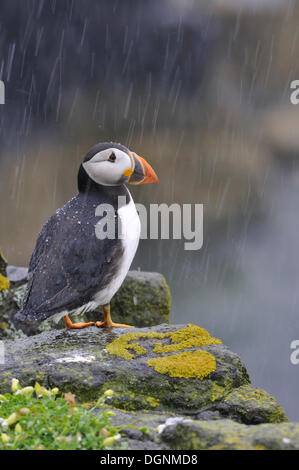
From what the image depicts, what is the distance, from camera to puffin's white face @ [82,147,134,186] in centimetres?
470

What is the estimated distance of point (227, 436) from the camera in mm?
2658

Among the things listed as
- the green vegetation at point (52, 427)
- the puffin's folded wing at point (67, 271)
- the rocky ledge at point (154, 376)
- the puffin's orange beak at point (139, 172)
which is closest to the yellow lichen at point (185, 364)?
the rocky ledge at point (154, 376)

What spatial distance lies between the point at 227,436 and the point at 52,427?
913 mm

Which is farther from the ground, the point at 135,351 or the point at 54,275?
the point at 54,275

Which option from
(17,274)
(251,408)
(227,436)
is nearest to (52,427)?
(227,436)

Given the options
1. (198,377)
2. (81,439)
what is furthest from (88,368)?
(81,439)

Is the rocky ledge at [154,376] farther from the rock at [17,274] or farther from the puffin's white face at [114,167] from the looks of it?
the rock at [17,274]

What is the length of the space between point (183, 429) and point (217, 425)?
0.20 metres

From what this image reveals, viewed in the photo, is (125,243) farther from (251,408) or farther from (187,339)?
(251,408)

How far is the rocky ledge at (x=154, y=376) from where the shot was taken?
3.69 meters

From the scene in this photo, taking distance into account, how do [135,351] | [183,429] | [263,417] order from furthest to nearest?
1. [135,351]
2. [263,417]
3. [183,429]

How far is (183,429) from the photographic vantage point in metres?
2.80
